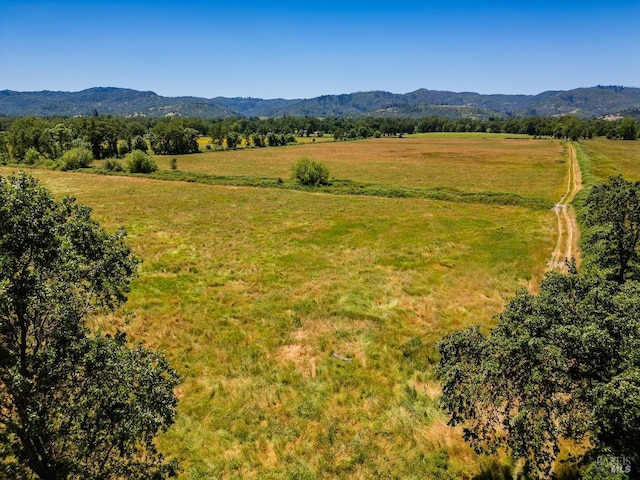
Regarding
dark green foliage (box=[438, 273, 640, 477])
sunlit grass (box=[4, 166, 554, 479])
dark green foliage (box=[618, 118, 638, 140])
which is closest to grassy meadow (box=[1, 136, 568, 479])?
sunlit grass (box=[4, 166, 554, 479])

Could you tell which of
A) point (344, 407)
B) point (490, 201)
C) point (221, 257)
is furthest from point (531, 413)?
point (490, 201)

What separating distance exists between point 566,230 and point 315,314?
36.2m

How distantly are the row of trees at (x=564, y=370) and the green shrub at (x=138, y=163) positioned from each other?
9545cm

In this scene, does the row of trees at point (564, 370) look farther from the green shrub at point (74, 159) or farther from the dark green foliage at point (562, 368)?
the green shrub at point (74, 159)

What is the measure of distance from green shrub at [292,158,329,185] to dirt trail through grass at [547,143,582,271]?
140 ft

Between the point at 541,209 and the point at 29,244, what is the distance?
61.8 m

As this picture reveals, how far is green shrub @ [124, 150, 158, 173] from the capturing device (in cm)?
8906

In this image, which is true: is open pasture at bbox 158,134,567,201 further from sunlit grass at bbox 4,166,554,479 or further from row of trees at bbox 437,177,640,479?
row of trees at bbox 437,177,640,479

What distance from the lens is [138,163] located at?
3538 inches

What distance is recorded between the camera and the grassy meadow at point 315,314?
14562mm

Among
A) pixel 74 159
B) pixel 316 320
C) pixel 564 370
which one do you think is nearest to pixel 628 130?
pixel 316 320

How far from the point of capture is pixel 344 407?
16.8 metres

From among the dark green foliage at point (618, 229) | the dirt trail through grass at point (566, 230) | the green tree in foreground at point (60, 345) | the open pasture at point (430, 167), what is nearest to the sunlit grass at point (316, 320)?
the dirt trail through grass at point (566, 230)

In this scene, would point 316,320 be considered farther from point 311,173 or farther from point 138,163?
point 138,163
